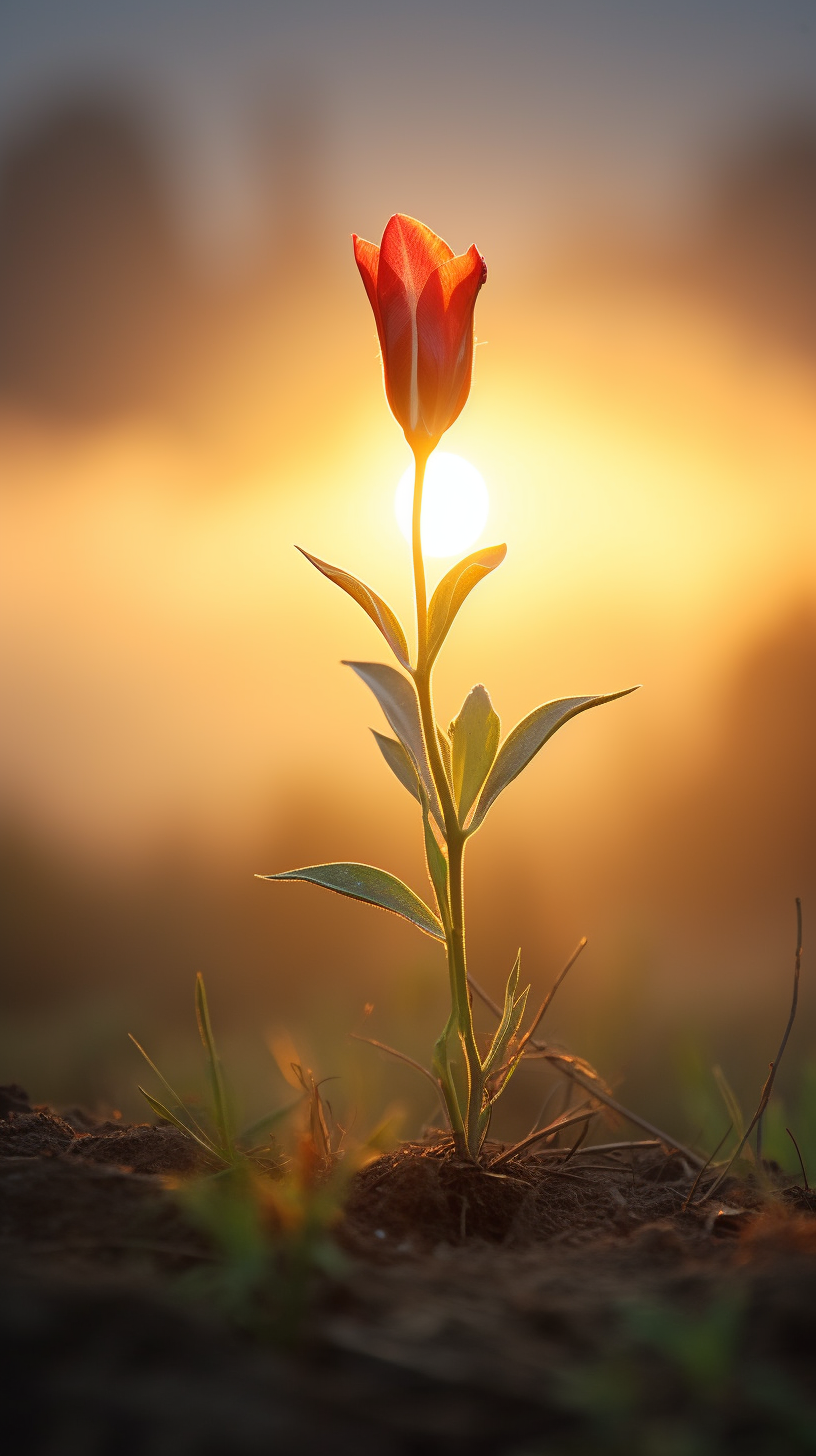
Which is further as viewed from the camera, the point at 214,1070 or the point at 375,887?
the point at 375,887

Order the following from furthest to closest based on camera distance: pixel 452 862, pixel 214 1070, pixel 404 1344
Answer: pixel 452 862 → pixel 214 1070 → pixel 404 1344

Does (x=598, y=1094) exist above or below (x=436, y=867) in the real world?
below

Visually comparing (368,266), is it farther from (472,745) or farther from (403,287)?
(472,745)

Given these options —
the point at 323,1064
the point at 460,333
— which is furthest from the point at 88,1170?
the point at 323,1064

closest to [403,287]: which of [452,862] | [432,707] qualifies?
[432,707]

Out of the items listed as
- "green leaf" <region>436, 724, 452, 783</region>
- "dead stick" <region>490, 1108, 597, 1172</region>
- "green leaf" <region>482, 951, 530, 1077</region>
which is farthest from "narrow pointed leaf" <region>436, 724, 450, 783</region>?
"dead stick" <region>490, 1108, 597, 1172</region>

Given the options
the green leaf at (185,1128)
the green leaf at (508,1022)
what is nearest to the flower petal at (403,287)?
the green leaf at (508,1022)

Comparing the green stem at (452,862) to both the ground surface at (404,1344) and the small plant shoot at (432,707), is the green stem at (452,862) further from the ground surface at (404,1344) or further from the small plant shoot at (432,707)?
the ground surface at (404,1344)

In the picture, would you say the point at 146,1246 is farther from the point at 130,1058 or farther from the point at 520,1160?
the point at 130,1058
